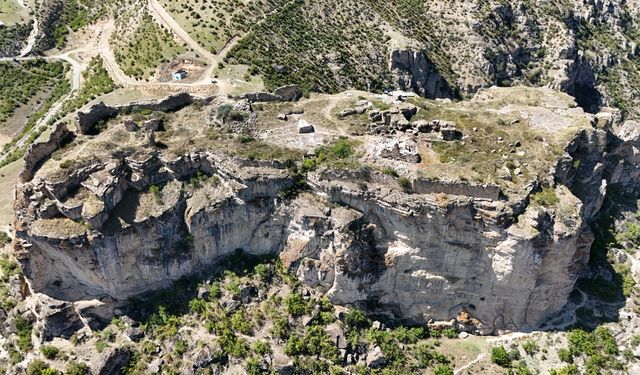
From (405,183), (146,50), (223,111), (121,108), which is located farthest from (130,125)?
(146,50)

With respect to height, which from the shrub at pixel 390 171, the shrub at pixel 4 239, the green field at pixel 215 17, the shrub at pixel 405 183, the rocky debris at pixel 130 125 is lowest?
the shrub at pixel 4 239

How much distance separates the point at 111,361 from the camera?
1823 inches

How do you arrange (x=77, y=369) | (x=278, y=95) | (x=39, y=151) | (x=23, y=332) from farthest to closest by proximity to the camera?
1. (x=278, y=95)
2. (x=39, y=151)
3. (x=23, y=332)
4. (x=77, y=369)

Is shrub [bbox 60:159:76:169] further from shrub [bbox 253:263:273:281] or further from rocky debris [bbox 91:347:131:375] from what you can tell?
shrub [bbox 253:263:273:281]

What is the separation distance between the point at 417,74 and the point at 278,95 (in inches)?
1391

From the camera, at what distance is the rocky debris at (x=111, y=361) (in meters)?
45.8

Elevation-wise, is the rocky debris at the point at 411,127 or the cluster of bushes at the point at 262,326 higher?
the rocky debris at the point at 411,127

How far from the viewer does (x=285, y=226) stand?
49969 mm

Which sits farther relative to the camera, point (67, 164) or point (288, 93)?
point (288, 93)

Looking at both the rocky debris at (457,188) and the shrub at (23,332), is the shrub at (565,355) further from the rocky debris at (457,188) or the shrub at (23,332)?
the shrub at (23,332)

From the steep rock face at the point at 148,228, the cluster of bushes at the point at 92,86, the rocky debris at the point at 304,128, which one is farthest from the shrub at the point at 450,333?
the cluster of bushes at the point at 92,86

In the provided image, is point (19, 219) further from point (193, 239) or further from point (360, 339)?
point (360, 339)

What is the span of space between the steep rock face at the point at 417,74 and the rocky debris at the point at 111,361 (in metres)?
56.7

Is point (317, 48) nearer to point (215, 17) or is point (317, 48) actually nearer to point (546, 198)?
point (215, 17)
